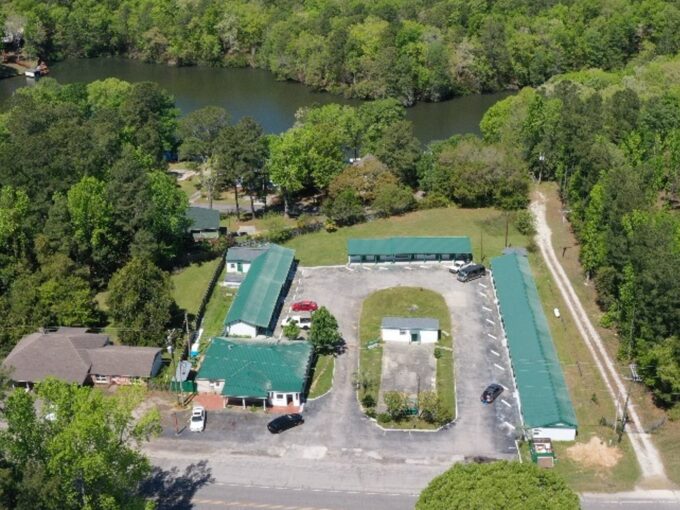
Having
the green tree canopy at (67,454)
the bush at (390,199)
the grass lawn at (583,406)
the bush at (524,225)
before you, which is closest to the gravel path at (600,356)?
the grass lawn at (583,406)

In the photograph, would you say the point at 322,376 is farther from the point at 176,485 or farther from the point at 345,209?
the point at 345,209

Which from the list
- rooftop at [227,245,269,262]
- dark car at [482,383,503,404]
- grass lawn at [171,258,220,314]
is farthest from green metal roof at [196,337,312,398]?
rooftop at [227,245,269,262]

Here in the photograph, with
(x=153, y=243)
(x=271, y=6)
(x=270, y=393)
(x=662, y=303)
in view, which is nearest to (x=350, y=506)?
(x=270, y=393)

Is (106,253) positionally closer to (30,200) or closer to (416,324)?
(30,200)

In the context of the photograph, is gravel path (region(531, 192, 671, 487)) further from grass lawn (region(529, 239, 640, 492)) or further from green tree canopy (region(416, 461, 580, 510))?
green tree canopy (region(416, 461, 580, 510))

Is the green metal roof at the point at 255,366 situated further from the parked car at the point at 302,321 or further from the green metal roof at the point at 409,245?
the green metal roof at the point at 409,245

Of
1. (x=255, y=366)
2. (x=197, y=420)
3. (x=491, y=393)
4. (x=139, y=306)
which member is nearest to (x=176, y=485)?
(x=197, y=420)
